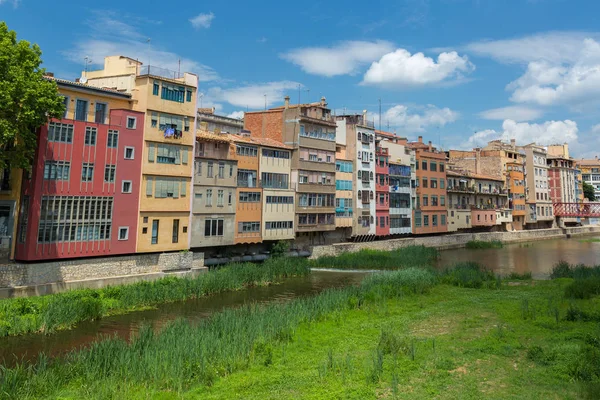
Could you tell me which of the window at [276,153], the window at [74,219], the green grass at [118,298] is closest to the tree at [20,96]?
the window at [74,219]

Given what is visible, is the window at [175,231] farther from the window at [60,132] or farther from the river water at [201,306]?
the window at [60,132]

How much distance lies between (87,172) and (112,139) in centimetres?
332

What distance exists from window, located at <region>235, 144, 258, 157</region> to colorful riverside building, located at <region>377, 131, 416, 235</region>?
25.8 m

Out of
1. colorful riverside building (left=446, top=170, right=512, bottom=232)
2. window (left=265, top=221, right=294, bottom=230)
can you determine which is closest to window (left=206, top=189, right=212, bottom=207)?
window (left=265, top=221, right=294, bottom=230)

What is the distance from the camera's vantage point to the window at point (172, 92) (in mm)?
37125

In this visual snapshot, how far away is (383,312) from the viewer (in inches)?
909

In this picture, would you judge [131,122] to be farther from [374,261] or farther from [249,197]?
[374,261]

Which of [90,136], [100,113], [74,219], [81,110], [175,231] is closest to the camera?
[74,219]

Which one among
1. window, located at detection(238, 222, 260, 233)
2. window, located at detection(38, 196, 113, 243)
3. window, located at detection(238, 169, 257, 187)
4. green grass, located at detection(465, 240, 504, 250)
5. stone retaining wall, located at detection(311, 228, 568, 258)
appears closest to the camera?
window, located at detection(38, 196, 113, 243)

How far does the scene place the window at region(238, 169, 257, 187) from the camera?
44.4 metres

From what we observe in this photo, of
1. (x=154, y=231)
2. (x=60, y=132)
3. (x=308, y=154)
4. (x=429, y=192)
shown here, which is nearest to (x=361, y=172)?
(x=308, y=154)

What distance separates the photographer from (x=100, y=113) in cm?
3384

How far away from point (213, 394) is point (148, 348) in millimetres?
4907

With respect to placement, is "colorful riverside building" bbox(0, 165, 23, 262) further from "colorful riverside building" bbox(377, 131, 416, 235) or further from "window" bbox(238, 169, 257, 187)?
"colorful riverside building" bbox(377, 131, 416, 235)
